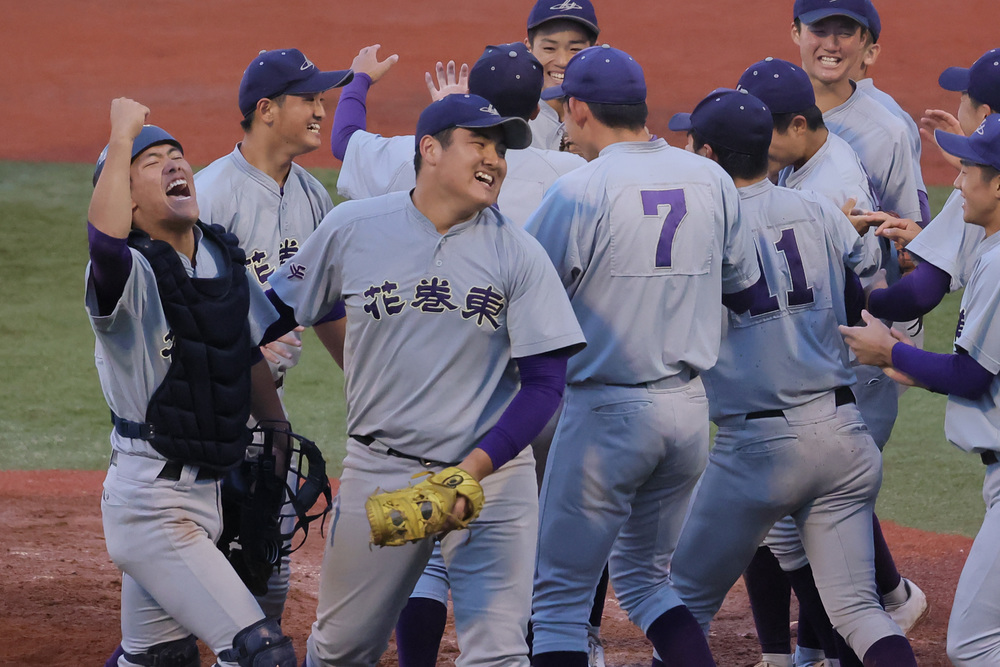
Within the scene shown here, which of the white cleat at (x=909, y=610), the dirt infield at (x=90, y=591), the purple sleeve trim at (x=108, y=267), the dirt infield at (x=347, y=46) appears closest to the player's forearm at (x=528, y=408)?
the purple sleeve trim at (x=108, y=267)

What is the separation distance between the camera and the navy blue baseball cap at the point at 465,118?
10.2 ft

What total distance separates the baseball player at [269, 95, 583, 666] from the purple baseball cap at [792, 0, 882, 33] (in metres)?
2.09

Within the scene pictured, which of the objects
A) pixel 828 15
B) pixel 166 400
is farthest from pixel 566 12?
pixel 166 400

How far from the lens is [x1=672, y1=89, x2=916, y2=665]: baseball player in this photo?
11.8 ft

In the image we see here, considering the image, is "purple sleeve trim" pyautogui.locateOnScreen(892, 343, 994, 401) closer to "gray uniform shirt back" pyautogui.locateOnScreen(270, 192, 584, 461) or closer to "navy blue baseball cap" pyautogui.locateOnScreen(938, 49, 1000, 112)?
"gray uniform shirt back" pyautogui.locateOnScreen(270, 192, 584, 461)

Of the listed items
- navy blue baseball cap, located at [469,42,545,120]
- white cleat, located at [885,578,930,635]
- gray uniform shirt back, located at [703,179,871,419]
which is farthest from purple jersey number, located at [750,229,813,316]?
white cleat, located at [885,578,930,635]

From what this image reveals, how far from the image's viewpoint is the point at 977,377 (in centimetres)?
328

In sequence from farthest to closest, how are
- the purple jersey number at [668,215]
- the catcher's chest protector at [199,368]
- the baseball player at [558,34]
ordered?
the baseball player at [558,34]
the purple jersey number at [668,215]
the catcher's chest protector at [199,368]

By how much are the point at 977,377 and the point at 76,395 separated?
6.09 metres

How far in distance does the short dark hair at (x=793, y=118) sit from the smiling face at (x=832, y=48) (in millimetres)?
768

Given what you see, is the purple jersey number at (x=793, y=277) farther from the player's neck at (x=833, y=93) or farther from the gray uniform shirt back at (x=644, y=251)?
the player's neck at (x=833, y=93)

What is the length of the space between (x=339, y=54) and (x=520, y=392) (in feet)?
41.7

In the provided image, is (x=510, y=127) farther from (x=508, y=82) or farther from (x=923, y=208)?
(x=923, y=208)

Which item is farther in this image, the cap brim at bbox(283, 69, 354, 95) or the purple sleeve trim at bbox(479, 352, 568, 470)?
the cap brim at bbox(283, 69, 354, 95)
